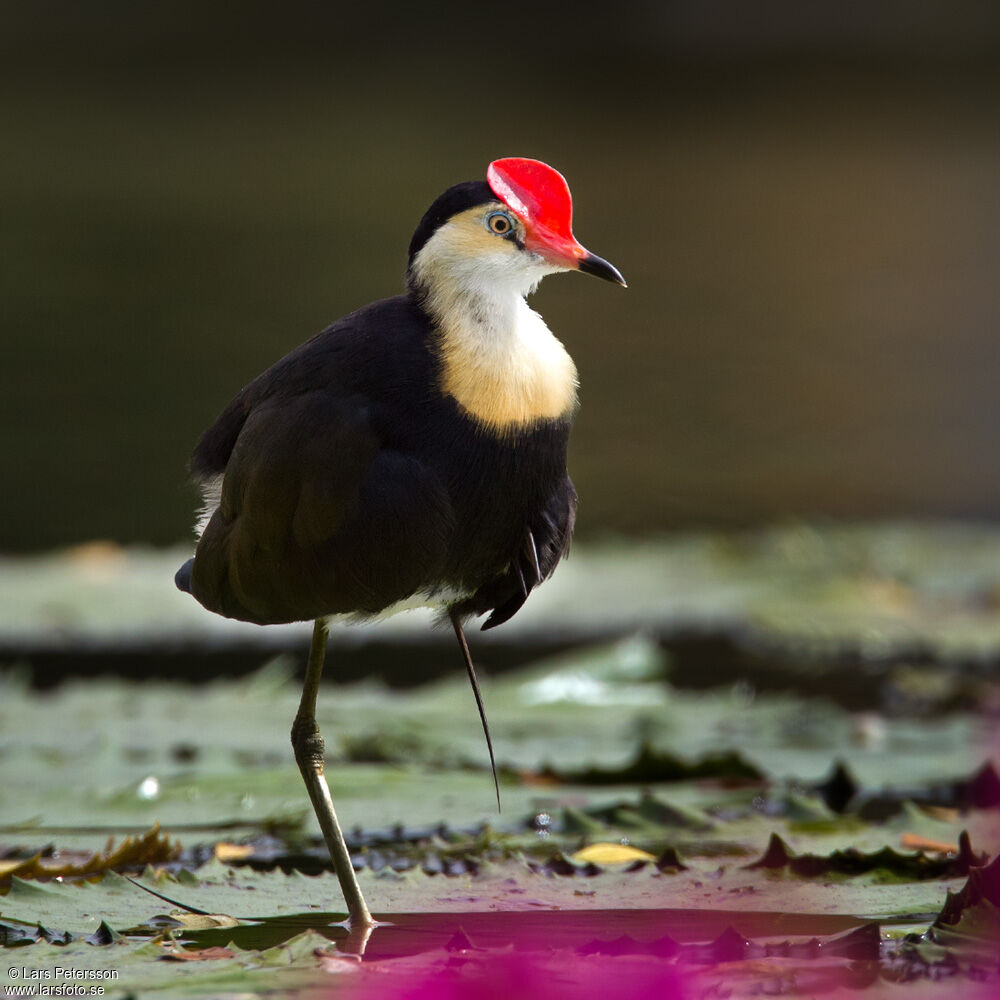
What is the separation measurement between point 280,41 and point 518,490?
22.1 meters

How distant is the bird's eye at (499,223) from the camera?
322 centimetres

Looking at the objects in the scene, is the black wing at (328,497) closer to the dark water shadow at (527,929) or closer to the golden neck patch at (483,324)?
the golden neck patch at (483,324)

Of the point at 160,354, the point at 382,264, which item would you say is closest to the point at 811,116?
the point at 382,264

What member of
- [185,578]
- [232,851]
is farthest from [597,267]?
[232,851]

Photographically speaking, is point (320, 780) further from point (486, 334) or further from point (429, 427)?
point (486, 334)

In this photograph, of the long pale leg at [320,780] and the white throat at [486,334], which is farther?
the long pale leg at [320,780]

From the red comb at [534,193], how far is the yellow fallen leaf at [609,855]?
50.9 inches

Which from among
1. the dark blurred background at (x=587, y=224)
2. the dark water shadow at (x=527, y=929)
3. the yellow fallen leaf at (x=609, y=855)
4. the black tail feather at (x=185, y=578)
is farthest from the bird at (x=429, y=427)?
the dark blurred background at (x=587, y=224)

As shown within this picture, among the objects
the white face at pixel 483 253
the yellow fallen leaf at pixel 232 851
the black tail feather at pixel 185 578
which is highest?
the white face at pixel 483 253

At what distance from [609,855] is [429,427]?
1102 mm

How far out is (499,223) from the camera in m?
3.22

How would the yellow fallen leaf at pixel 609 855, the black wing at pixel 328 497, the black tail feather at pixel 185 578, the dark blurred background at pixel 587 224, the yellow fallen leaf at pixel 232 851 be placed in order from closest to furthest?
the black wing at pixel 328 497, the black tail feather at pixel 185 578, the yellow fallen leaf at pixel 609 855, the yellow fallen leaf at pixel 232 851, the dark blurred background at pixel 587 224

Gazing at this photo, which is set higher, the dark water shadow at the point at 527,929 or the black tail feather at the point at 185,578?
the black tail feather at the point at 185,578

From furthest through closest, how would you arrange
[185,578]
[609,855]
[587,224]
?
[587,224] → [609,855] → [185,578]
